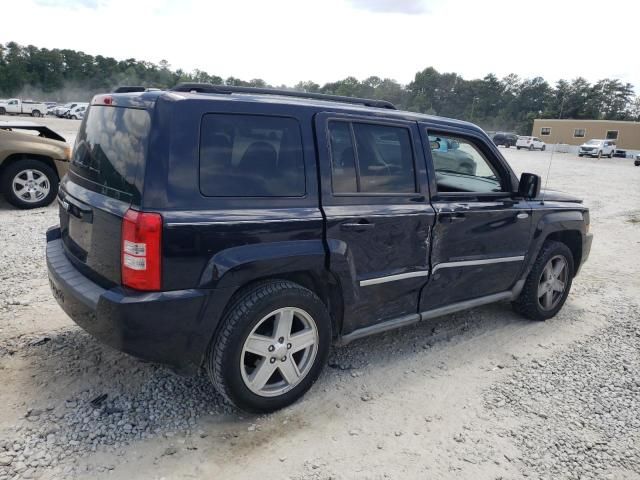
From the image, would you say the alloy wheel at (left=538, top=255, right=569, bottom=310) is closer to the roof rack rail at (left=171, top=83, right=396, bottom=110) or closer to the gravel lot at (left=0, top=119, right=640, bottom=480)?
the gravel lot at (left=0, top=119, right=640, bottom=480)

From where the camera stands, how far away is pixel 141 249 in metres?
2.39

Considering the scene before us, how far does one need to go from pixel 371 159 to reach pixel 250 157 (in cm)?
90

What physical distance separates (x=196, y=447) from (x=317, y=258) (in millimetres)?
1261

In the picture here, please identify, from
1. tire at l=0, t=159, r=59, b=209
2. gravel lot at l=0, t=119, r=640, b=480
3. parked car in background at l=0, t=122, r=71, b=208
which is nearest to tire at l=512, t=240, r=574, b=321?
gravel lot at l=0, t=119, r=640, b=480

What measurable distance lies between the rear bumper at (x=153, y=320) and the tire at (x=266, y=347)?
4.5 inches

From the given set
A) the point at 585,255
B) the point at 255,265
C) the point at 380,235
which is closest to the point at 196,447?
the point at 255,265

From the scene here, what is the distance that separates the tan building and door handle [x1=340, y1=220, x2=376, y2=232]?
5593 centimetres

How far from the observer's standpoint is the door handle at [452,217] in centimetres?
353

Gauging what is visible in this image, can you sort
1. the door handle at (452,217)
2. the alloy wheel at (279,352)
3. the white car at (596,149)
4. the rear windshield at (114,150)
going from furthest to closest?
the white car at (596,149) → the door handle at (452,217) → the alloy wheel at (279,352) → the rear windshield at (114,150)

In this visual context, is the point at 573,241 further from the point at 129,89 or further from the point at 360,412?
the point at 129,89

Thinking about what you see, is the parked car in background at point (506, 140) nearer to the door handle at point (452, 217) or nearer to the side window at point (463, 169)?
the side window at point (463, 169)

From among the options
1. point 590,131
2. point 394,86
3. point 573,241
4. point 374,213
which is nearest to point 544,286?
point 573,241

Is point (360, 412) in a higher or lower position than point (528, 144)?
lower

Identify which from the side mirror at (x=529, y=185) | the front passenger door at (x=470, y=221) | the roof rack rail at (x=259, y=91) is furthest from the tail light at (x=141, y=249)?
the side mirror at (x=529, y=185)
